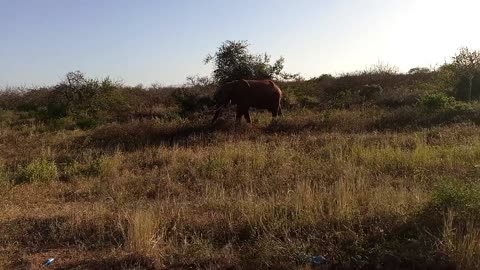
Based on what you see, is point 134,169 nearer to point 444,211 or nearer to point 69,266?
point 69,266

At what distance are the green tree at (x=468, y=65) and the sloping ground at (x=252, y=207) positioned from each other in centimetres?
967

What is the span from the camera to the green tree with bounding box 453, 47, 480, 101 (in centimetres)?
2011

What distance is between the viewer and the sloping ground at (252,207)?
4.87 metres

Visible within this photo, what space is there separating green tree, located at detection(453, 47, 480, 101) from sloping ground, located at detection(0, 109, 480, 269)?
9.67 m

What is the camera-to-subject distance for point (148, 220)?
550 centimetres

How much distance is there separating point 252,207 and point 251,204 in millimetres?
86

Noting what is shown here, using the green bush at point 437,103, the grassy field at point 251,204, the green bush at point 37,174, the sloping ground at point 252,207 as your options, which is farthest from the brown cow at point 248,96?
the green bush at point 37,174

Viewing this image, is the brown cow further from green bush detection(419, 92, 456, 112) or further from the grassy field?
green bush detection(419, 92, 456, 112)

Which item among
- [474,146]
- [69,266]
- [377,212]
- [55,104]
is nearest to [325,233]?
[377,212]

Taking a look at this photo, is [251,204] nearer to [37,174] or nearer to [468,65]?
[37,174]

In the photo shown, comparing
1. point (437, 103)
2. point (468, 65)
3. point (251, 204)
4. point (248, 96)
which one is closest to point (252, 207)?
point (251, 204)

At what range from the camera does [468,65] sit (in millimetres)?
20406

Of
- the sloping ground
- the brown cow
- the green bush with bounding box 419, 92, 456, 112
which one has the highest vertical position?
the brown cow

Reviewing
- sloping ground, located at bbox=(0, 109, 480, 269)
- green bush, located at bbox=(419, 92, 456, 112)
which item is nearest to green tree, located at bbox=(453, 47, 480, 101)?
green bush, located at bbox=(419, 92, 456, 112)
